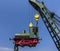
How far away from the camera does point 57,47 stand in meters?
104

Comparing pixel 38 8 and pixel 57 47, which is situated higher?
pixel 38 8

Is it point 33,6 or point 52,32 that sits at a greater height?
point 33,6

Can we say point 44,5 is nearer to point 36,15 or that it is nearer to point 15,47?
point 36,15

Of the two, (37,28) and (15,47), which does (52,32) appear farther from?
(15,47)

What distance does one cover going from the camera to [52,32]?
10388 centimetres

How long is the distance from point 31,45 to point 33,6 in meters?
10.3

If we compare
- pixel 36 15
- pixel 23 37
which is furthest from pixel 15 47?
pixel 36 15

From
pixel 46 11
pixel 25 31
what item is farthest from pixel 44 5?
pixel 25 31

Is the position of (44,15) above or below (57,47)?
above

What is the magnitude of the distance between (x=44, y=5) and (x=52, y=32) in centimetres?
731

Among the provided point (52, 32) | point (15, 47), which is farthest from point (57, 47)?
point (15, 47)

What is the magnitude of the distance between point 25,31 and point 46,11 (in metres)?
7.59

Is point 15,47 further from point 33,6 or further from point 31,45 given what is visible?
point 33,6

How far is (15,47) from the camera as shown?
A: 105875 millimetres
